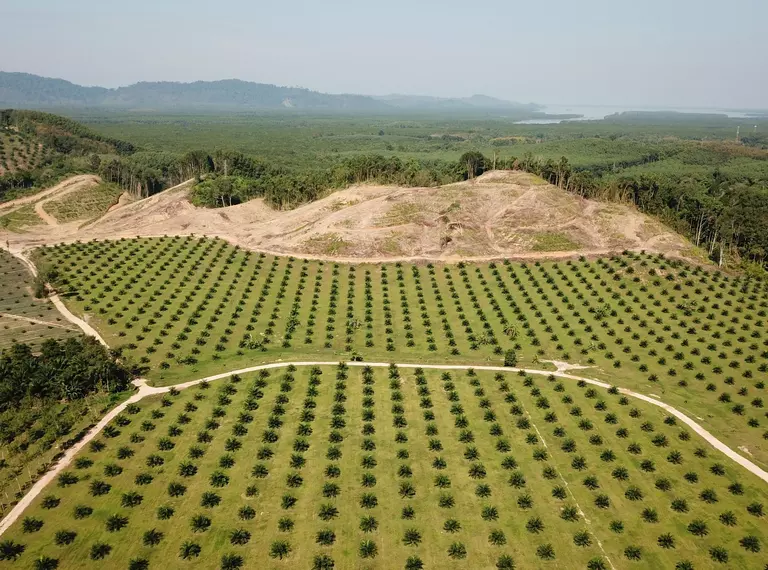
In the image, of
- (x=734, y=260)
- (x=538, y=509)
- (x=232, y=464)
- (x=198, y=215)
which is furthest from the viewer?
(x=198, y=215)

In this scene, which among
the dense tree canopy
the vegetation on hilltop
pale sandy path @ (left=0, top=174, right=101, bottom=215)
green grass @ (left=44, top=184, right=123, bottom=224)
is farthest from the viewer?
pale sandy path @ (left=0, top=174, right=101, bottom=215)

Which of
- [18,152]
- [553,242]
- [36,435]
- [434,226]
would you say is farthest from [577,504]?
[18,152]

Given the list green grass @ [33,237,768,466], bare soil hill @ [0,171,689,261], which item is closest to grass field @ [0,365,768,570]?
green grass @ [33,237,768,466]

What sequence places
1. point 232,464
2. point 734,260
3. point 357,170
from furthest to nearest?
point 357,170 < point 734,260 < point 232,464

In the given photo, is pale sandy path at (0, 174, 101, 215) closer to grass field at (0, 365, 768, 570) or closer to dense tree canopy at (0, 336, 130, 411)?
dense tree canopy at (0, 336, 130, 411)

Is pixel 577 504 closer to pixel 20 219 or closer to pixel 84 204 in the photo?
pixel 20 219

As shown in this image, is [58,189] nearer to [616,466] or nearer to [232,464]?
[232,464]

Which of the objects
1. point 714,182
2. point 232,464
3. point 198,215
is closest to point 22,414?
point 232,464
